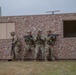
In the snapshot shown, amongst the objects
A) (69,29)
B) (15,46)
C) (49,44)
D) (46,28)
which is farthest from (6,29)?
(69,29)

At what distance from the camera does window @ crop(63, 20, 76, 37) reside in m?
16.8

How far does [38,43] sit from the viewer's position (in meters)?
16.1

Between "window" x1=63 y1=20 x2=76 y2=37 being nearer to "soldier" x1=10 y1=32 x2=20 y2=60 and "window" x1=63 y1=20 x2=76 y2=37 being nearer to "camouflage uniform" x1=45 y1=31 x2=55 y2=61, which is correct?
"camouflage uniform" x1=45 y1=31 x2=55 y2=61

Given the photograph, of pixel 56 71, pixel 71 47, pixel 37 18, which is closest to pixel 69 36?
pixel 71 47

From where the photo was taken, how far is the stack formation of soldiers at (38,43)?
15914 millimetres

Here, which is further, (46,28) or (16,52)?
(16,52)

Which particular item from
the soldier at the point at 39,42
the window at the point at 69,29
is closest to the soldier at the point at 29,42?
the soldier at the point at 39,42

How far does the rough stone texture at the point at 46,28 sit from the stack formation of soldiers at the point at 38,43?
0.28 metres

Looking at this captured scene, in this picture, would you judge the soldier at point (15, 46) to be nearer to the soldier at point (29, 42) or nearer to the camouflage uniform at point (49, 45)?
the soldier at point (29, 42)

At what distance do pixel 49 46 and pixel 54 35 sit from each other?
26.6 inches

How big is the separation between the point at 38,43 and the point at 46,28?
973mm

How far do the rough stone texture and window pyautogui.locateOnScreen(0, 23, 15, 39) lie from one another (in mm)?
198

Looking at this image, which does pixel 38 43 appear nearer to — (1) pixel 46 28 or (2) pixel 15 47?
(1) pixel 46 28

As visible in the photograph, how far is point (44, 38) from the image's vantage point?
52.5 ft
